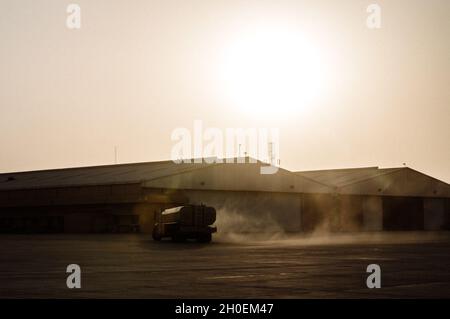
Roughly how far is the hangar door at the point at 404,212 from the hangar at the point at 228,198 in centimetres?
11

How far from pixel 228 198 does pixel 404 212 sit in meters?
23.7

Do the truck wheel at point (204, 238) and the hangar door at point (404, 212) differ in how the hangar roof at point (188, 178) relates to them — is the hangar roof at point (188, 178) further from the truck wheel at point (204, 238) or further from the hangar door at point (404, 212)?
the truck wheel at point (204, 238)

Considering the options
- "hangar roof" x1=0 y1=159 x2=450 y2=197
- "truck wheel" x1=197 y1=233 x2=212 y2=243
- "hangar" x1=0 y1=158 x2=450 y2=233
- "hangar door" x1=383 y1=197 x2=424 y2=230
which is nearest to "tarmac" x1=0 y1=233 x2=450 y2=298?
"truck wheel" x1=197 y1=233 x2=212 y2=243

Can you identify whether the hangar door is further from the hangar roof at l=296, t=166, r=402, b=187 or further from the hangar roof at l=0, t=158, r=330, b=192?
the hangar roof at l=0, t=158, r=330, b=192

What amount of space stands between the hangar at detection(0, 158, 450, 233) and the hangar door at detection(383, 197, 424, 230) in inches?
4.3

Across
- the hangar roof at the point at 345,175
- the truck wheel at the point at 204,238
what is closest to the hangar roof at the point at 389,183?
the hangar roof at the point at 345,175

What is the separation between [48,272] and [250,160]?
53717mm

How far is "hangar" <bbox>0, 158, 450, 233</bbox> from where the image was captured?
225 feet

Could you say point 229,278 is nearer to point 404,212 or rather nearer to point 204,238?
point 204,238

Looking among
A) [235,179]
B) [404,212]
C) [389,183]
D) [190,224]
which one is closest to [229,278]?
[190,224]

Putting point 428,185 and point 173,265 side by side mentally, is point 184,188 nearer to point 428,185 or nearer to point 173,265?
point 428,185

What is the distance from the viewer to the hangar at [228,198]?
225 feet

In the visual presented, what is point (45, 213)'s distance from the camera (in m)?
76.2
